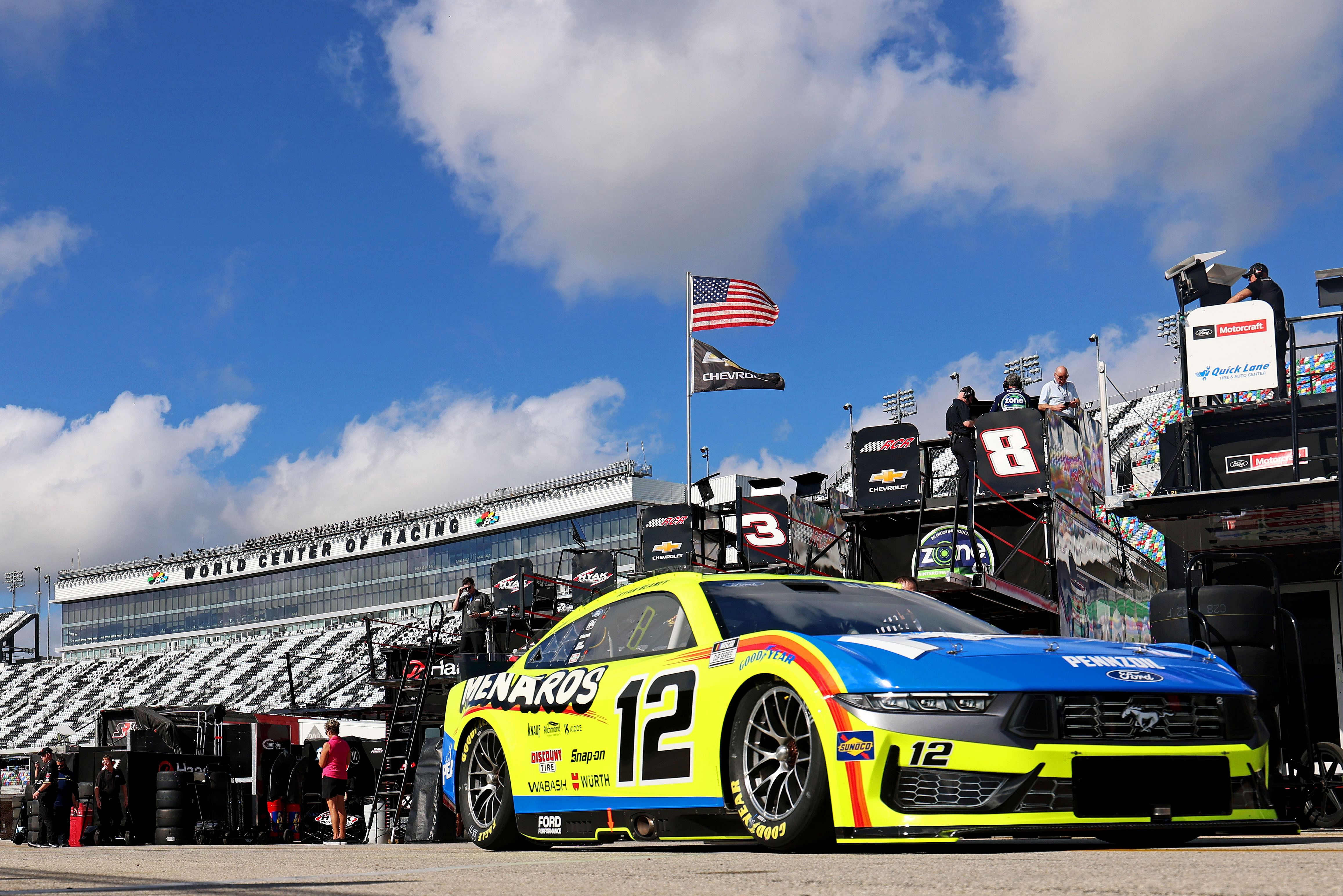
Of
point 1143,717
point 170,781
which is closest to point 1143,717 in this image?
point 1143,717

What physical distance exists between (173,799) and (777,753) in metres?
13.8

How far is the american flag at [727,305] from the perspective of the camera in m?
21.3

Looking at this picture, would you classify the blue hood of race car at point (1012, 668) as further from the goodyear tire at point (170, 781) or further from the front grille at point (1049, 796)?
the goodyear tire at point (170, 781)

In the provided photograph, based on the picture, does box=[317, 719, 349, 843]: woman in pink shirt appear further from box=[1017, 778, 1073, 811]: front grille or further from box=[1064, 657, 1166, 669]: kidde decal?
box=[1017, 778, 1073, 811]: front grille

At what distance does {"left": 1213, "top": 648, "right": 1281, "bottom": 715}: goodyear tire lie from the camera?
8656 mm

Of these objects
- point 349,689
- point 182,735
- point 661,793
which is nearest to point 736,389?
point 182,735

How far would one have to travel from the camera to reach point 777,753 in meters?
5.25

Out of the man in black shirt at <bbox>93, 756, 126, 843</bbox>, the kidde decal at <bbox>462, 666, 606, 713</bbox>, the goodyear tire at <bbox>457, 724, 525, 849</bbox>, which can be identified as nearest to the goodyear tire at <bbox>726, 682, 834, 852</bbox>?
the kidde decal at <bbox>462, 666, 606, 713</bbox>

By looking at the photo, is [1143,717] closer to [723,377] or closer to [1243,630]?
[1243,630]

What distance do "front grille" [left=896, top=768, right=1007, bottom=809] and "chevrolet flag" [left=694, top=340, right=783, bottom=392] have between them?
1608 cm

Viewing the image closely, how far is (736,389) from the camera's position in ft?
67.9

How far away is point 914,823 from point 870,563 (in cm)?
1206

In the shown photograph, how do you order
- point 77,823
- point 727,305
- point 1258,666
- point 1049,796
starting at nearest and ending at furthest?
point 1049,796
point 1258,666
point 77,823
point 727,305

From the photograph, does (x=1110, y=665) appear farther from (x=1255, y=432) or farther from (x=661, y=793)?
(x=1255, y=432)
